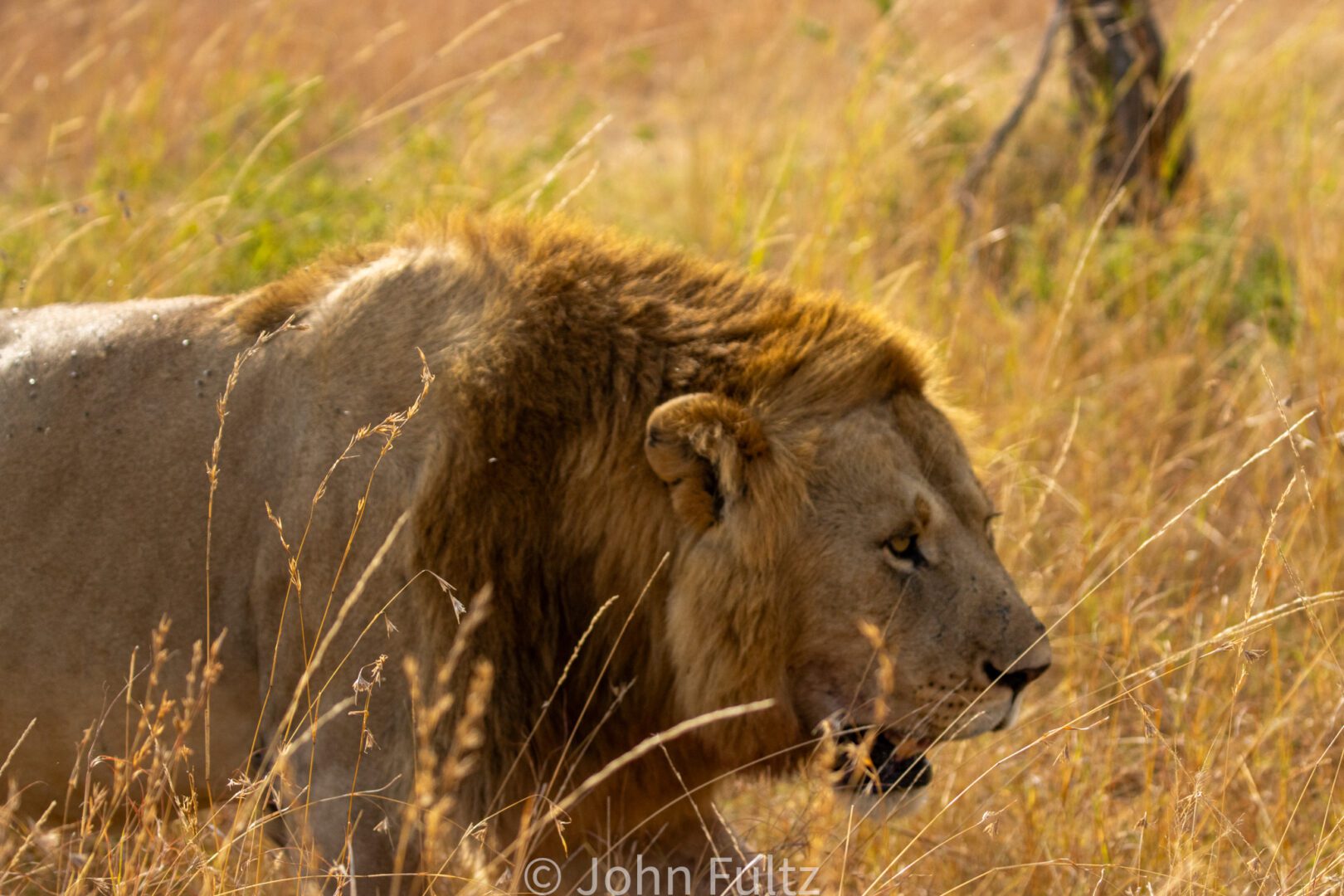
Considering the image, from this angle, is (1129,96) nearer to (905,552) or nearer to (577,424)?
(905,552)


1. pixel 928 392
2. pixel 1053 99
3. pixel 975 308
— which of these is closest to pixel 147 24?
pixel 1053 99

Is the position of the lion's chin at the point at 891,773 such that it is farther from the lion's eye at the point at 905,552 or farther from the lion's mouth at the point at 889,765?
the lion's eye at the point at 905,552

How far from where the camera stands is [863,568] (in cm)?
300

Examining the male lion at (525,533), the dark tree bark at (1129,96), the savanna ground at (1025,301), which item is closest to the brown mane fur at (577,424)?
the male lion at (525,533)

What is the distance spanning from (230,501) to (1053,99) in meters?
6.85

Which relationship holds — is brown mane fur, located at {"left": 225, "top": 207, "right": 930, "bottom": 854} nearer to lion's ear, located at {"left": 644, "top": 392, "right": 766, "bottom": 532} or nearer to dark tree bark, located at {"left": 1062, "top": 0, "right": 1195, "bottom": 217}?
lion's ear, located at {"left": 644, "top": 392, "right": 766, "bottom": 532}

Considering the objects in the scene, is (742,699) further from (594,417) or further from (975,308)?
(975,308)

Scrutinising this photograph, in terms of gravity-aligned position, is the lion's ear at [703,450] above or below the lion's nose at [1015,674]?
above

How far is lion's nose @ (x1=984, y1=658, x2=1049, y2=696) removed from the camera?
3.00 meters

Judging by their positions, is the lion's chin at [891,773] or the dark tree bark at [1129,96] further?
the dark tree bark at [1129,96]

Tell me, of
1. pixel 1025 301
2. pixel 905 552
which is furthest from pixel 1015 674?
pixel 1025 301

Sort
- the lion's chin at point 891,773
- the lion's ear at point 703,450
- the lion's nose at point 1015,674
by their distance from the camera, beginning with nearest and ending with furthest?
1. the lion's ear at point 703,450
2. the lion's nose at point 1015,674
3. the lion's chin at point 891,773

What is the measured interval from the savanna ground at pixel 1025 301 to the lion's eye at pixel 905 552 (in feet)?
1.38

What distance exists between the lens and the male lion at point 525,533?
2.97 meters
